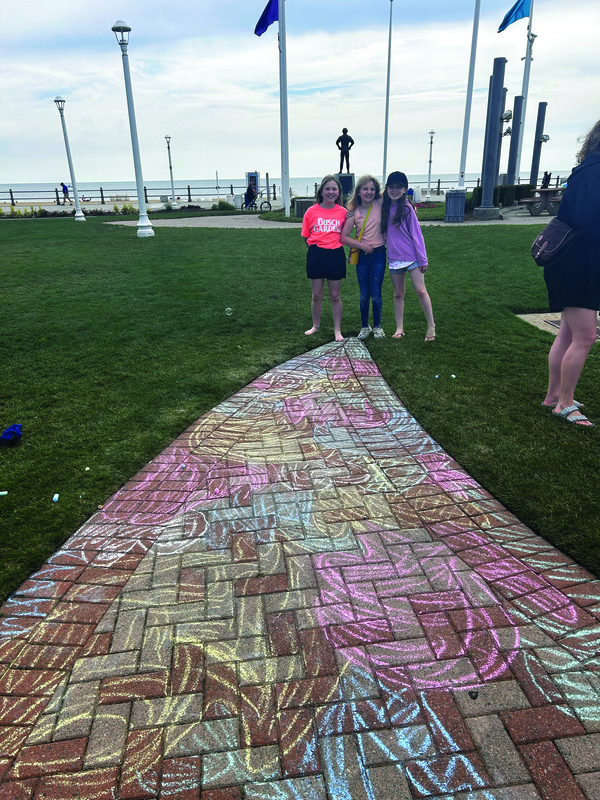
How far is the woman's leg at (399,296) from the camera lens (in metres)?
6.43

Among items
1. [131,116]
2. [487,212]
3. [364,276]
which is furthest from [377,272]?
[487,212]

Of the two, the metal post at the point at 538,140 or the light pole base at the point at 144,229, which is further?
the metal post at the point at 538,140

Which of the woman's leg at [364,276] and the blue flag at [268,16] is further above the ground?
the blue flag at [268,16]

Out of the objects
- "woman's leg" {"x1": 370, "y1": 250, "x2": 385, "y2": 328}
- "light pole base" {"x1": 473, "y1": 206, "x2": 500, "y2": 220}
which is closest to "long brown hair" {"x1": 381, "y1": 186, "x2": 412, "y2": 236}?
"woman's leg" {"x1": 370, "y1": 250, "x2": 385, "y2": 328}

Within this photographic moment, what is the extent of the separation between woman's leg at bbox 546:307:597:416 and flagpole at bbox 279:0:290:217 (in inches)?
868

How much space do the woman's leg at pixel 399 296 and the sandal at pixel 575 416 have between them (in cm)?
262

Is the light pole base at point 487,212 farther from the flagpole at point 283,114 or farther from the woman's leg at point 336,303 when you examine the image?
the woman's leg at point 336,303

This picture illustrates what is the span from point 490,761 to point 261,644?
3.18 feet

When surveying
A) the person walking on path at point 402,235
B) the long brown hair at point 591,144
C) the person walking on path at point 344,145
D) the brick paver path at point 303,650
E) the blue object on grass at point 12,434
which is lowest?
the brick paver path at point 303,650

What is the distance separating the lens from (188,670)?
7.31ft

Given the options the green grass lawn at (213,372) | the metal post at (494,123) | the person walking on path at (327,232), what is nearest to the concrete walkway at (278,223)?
the metal post at (494,123)

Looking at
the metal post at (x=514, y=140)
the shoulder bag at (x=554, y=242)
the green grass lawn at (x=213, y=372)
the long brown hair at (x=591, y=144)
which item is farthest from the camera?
the metal post at (x=514, y=140)

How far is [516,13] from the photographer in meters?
23.6

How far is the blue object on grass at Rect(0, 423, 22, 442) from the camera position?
13.9 feet
